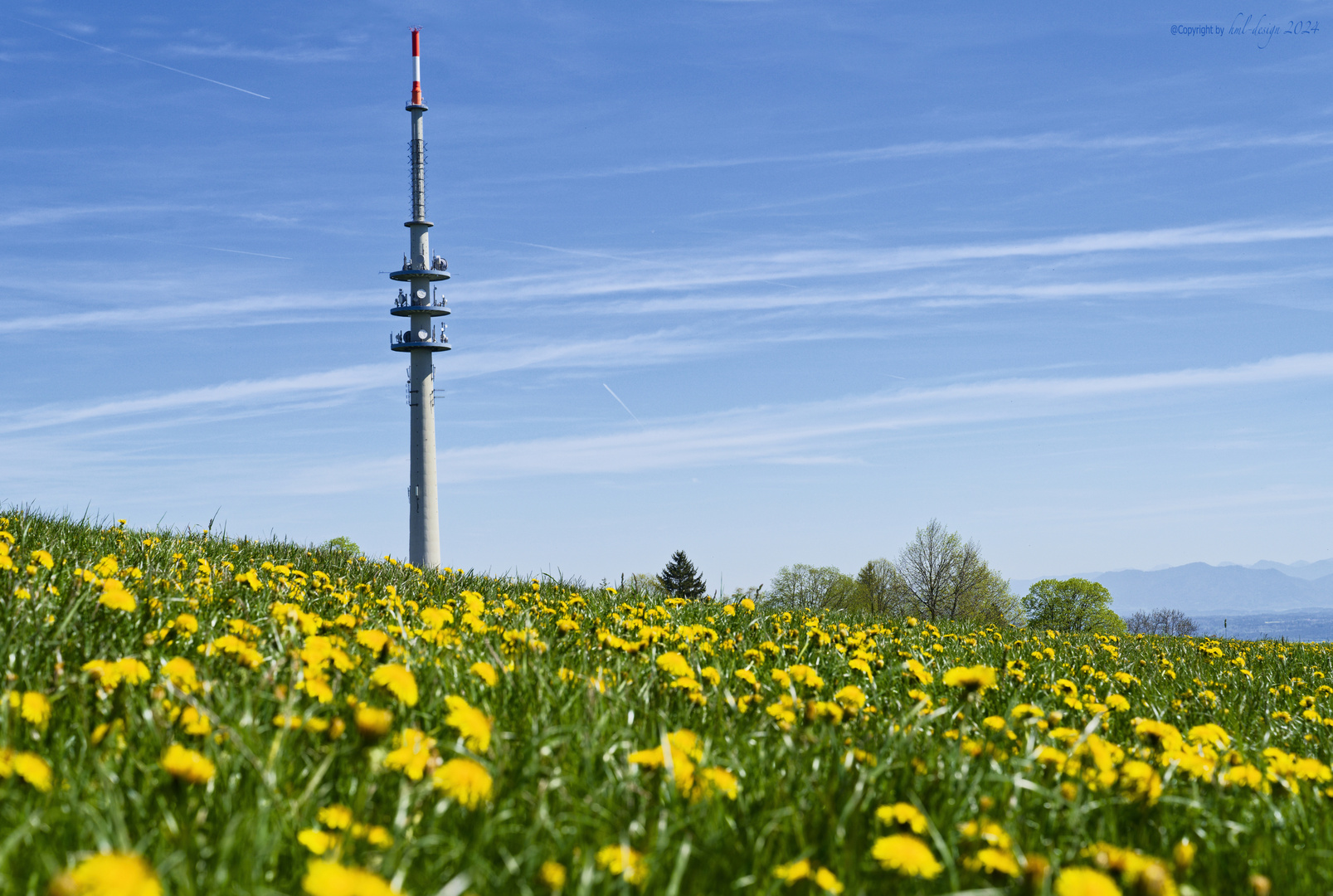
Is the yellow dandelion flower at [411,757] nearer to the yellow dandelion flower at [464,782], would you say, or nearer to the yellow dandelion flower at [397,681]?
the yellow dandelion flower at [464,782]

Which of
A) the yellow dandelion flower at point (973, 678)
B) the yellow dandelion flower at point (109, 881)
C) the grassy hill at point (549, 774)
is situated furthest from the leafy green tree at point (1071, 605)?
the yellow dandelion flower at point (109, 881)

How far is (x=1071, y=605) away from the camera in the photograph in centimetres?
7788

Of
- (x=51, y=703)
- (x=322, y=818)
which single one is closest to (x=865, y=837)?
(x=322, y=818)

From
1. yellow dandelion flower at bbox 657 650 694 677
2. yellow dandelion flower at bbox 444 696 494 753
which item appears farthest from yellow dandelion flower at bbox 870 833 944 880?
yellow dandelion flower at bbox 657 650 694 677

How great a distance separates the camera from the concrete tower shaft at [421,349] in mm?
78500

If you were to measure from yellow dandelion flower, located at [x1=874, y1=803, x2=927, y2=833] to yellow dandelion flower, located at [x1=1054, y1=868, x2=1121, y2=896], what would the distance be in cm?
55

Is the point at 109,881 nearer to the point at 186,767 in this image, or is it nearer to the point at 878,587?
the point at 186,767

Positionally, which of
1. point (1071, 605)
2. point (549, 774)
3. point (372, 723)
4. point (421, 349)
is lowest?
point (1071, 605)

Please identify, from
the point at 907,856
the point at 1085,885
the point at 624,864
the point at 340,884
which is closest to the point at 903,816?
the point at 907,856

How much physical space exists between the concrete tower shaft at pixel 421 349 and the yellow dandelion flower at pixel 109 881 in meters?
78.7

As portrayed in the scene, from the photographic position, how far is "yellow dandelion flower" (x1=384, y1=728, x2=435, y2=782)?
2527 millimetres

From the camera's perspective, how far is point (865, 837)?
266 cm

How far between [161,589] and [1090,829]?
5007 millimetres

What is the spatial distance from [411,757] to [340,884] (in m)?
0.96
